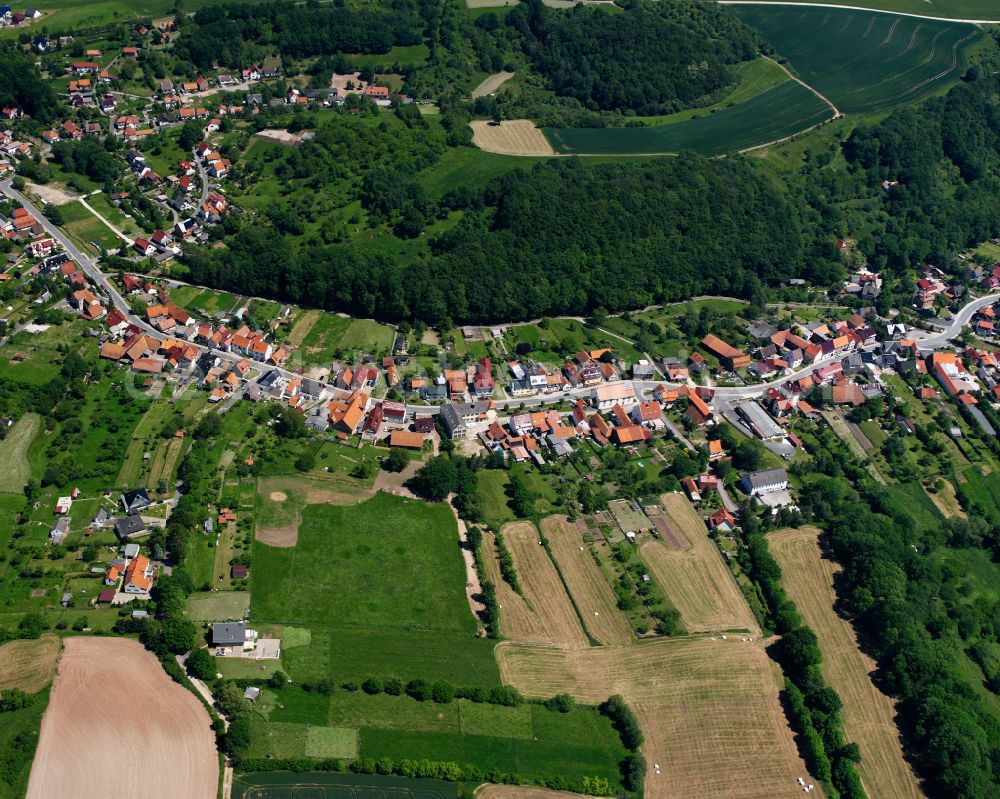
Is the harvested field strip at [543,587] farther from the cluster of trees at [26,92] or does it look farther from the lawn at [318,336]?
the cluster of trees at [26,92]

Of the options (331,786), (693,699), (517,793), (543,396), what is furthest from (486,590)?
(543,396)

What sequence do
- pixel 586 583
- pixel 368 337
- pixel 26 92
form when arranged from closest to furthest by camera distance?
pixel 586 583, pixel 368 337, pixel 26 92

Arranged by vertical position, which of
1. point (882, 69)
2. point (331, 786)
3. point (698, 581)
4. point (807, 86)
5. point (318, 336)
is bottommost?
point (331, 786)

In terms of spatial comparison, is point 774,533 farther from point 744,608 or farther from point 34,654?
point 34,654

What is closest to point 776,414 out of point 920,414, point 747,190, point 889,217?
point 920,414

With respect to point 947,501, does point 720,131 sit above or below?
above

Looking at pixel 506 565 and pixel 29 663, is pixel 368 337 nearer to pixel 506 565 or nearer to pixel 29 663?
pixel 506 565

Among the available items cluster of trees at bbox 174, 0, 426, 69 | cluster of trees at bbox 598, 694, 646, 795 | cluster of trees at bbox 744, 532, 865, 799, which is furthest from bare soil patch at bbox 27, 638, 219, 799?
cluster of trees at bbox 174, 0, 426, 69
